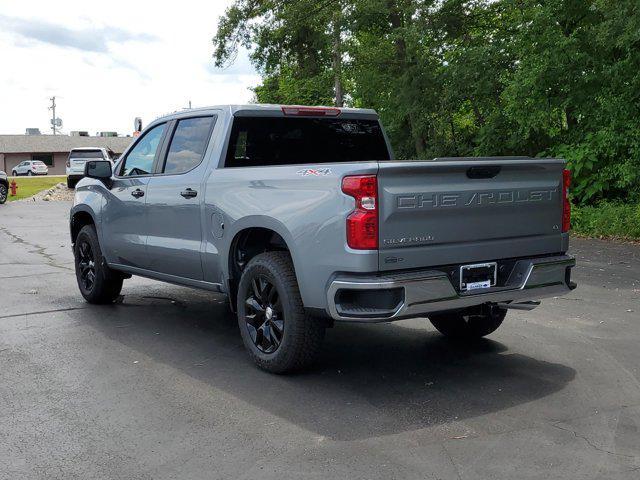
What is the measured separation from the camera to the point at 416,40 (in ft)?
64.9

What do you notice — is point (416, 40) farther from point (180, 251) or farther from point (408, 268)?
point (408, 268)

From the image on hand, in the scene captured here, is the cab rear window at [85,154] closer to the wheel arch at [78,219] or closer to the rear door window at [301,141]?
the wheel arch at [78,219]

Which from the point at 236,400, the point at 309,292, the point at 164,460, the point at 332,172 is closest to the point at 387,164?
the point at 332,172

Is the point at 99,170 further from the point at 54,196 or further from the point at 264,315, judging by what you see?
the point at 54,196

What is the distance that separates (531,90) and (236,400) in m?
12.4

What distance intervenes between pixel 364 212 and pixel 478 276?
39.8 inches

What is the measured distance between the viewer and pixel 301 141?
6.59 metres

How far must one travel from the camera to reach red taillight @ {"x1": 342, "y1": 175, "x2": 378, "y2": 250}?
4.62 m

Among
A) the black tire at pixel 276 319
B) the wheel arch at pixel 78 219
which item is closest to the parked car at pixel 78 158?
the wheel arch at pixel 78 219

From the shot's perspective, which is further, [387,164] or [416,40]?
[416,40]

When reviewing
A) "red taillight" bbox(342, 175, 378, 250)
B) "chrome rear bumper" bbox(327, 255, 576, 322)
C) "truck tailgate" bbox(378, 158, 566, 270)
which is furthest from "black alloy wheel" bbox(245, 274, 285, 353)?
"truck tailgate" bbox(378, 158, 566, 270)

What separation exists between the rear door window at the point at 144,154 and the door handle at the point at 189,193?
34.5 inches

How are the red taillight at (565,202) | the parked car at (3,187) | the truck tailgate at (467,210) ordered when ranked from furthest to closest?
the parked car at (3,187)
the red taillight at (565,202)
the truck tailgate at (467,210)

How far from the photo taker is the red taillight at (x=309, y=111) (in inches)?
256
